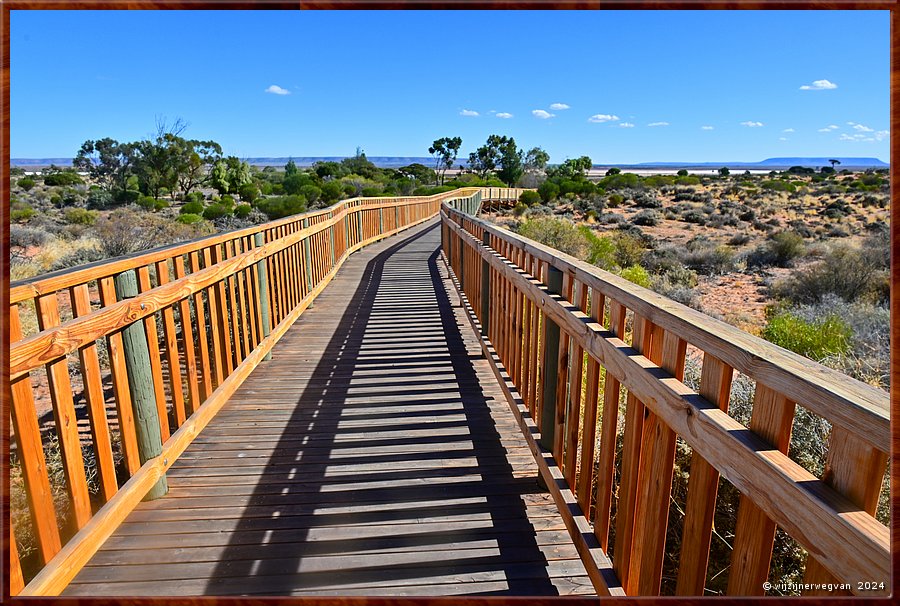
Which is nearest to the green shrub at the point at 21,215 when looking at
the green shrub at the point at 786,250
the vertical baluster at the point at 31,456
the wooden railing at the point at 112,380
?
the wooden railing at the point at 112,380

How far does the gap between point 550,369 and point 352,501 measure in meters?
1.24

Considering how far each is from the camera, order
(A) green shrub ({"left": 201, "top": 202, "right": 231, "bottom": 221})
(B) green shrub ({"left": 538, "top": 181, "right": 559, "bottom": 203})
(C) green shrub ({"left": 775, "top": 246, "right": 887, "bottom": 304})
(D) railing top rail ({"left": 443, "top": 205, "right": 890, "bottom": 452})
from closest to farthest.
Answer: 1. (D) railing top rail ({"left": 443, "top": 205, "right": 890, "bottom": 452})
2. (C) green shrub ({"left": 775, "top": 246, "right": 887, "bottom": 304})
3. (A) green shrub ({"left": 201, "top": 202, "right": 231, "bottom": 221})
4. (B) green shrub ({"left": 538, "top": 181, "right": 559, "bottom": 203})

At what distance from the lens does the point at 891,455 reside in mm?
994

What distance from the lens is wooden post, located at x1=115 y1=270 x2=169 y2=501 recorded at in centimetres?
269

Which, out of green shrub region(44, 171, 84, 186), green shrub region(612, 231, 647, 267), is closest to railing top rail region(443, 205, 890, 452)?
green shrub region(612, 231, 647, 267)

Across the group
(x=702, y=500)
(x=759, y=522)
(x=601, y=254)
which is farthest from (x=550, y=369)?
(x=601, y=254)

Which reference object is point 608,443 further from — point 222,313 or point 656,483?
point 222,313

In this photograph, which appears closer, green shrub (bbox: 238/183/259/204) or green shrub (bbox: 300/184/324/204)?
green shrub (bbox: 300/184/324/204)

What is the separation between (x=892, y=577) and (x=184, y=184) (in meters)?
47.8

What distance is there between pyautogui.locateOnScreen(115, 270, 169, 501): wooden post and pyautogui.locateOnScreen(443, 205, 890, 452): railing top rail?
7.31 feet

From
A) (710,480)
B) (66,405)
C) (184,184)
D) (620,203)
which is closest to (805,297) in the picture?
(710,480)

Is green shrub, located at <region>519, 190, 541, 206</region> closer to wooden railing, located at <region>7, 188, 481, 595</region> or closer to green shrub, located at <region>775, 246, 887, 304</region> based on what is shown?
green shrub, located at <region>775, 246, 887, 304</region>

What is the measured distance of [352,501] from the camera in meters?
2.96

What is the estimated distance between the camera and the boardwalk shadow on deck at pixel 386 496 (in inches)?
95.0
